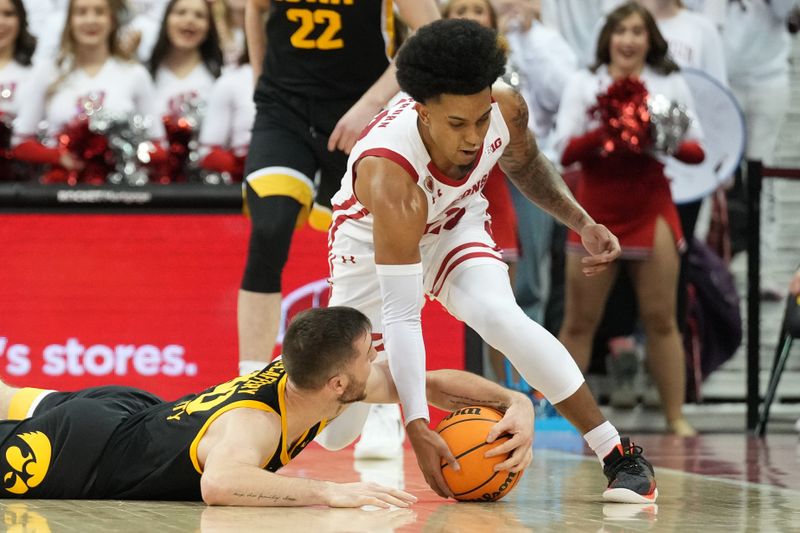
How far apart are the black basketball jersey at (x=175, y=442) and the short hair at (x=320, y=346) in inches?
6.1

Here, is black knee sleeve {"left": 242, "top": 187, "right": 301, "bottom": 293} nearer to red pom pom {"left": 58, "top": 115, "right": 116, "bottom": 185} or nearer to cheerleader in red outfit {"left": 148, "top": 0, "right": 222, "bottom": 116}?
red pom pom {"left": 58, "top": 115, "right": 116, "bottom": 185}

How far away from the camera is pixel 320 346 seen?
4148 millimetres

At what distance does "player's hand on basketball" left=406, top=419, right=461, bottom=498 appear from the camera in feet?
13.8

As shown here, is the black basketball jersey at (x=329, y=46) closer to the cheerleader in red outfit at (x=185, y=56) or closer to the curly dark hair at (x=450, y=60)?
the curly dark hair at (x=450, y=60)

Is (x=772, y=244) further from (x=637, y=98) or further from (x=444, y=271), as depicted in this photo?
(x=444, y=271)

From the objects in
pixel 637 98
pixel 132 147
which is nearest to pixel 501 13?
pixel 637 98

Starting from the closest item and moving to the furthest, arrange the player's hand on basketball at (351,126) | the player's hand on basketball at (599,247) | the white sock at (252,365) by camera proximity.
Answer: the player's hand on basketball at (599,247) → the player's hand on basketball at (351,126) → the white sock at (252,365)

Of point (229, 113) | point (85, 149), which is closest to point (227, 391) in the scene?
point (85, 149)

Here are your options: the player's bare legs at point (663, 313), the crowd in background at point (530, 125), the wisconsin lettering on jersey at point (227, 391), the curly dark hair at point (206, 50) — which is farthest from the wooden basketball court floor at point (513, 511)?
the curly dark hair at point (206, 50)

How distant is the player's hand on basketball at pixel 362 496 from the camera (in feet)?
12.8

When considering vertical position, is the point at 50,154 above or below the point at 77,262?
above

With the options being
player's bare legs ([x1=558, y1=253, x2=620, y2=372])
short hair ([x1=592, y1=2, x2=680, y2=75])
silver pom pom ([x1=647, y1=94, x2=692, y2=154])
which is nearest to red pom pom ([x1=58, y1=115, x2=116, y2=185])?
player's bare legs ([x1=558, y1=253, x2=620, y2=372])

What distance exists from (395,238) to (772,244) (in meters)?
6.42

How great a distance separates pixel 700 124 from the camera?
8.52 m
